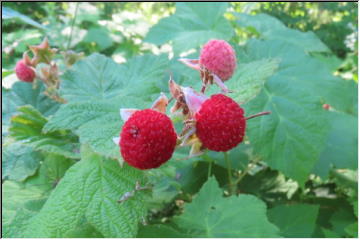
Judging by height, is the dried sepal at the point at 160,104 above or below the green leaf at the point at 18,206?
above

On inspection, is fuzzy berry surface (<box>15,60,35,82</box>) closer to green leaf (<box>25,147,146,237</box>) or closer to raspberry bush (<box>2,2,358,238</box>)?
raspberry bush (<box>2,2,358,238</box>)

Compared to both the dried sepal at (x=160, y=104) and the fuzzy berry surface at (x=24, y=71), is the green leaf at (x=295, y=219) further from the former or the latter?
the fuzzy berry surface at (x=24, y=71)

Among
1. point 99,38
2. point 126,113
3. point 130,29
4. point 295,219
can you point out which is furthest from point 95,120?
point 99,38

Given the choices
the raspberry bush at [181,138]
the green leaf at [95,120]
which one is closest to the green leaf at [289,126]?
the raspberry bush at [181,138]

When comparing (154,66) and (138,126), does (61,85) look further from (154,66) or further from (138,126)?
(138,126)

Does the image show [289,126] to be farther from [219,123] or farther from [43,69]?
[43,69]
